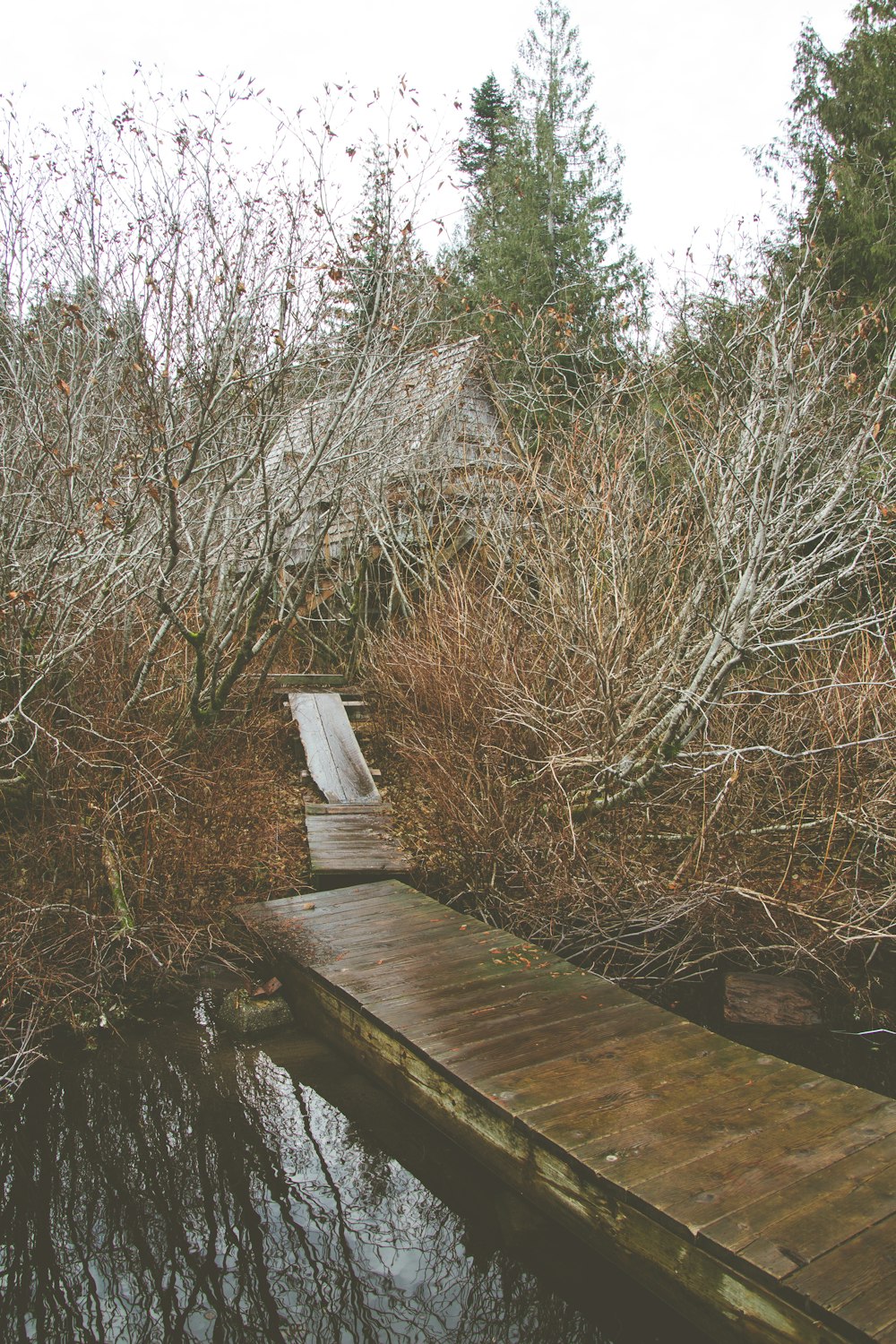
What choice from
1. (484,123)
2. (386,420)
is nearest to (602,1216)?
(386,420)

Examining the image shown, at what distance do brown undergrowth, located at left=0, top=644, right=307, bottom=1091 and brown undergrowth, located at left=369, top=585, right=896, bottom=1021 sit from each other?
54.2 inches

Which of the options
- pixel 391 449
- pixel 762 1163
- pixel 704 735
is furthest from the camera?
pixel 391 449

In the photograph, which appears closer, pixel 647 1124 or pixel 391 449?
pixel 647 1124

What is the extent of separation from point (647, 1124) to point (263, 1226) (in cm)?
151

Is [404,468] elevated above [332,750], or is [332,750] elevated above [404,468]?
[404,468]

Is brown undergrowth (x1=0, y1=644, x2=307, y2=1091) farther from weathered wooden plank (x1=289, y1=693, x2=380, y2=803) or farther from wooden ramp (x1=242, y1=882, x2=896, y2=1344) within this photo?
weathered wooden plank (x1=289, y1=693, x2=380, y2=803)

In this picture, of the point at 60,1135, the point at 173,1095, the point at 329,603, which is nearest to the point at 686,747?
the point at 173,1095

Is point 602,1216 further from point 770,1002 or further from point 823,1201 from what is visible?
point 770,1002

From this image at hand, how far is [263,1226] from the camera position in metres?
3.46

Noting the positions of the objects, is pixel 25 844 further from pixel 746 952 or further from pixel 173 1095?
pixel 746 952

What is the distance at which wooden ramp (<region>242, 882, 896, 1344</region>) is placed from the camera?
2.43m

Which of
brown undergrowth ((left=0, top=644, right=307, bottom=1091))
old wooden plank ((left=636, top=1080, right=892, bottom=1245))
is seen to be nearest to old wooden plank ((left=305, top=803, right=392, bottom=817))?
brown undergrowth ((left=0, top=644, right=307, bottom=1091))

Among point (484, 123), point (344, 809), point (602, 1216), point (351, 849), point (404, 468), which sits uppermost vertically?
point (484, 123)

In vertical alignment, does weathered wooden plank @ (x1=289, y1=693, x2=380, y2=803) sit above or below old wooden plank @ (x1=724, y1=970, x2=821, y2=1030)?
above
